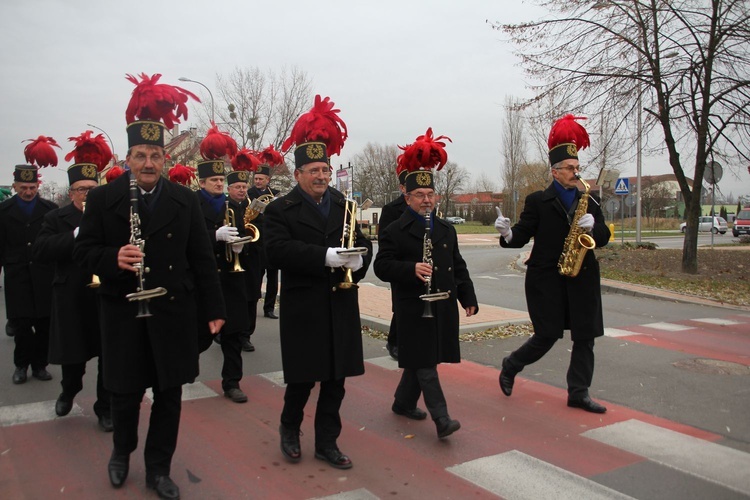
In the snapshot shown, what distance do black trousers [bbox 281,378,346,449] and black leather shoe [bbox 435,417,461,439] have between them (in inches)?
31.7

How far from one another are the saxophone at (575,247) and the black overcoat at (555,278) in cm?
8

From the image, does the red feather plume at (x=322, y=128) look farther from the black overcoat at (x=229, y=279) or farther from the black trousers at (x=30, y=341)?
the black trousers at (x=30, y=341)

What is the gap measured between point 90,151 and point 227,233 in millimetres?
1488

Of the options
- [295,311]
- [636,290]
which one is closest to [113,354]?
[295,311]

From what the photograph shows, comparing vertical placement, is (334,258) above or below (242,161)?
below

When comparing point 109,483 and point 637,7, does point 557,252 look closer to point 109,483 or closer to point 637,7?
point 109,483

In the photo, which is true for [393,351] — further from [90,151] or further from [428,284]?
[90,151]

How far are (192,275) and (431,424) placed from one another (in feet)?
8.10

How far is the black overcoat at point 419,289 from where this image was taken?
4895mm

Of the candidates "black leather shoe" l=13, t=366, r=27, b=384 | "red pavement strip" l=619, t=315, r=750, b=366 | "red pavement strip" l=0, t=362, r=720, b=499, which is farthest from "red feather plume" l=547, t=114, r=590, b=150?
"black leather shoe" l=13, t=366, r=27, b=384

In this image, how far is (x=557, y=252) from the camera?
5695 mm

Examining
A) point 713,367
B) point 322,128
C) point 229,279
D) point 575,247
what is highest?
point 322,128

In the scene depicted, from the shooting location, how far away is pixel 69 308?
5.17m

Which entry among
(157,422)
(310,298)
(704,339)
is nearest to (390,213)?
(310,298)
